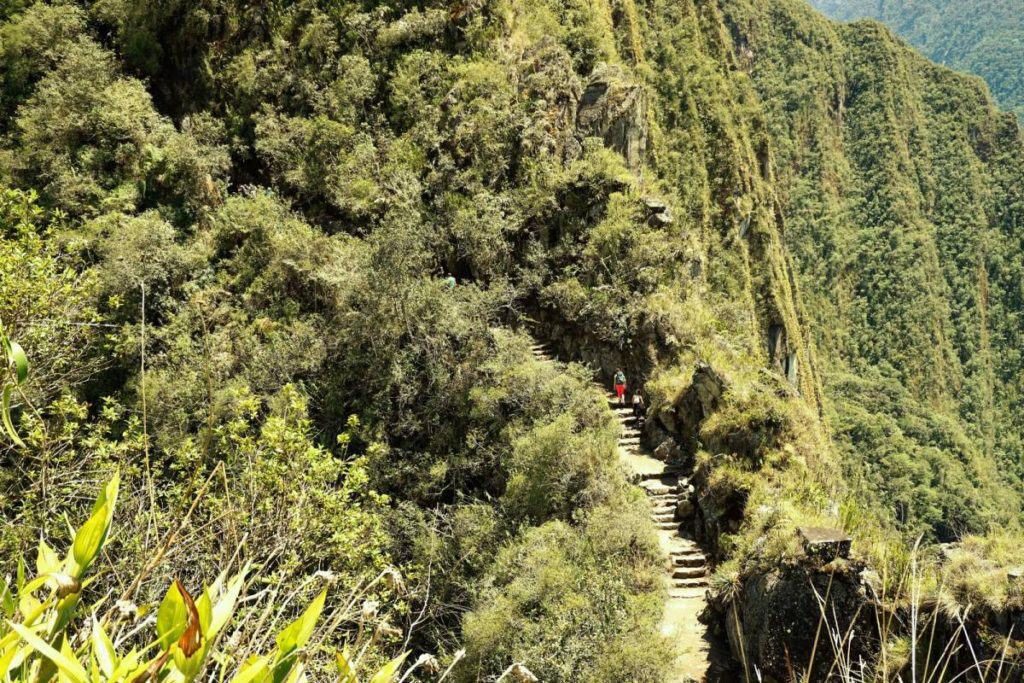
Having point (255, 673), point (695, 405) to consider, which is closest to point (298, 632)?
point (255, 673)

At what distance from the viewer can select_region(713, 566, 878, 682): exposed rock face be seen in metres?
7.76

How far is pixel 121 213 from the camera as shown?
18.5m

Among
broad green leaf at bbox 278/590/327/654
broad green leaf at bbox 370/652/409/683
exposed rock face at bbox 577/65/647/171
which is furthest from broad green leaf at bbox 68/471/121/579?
exposed rock face at bbox 577/65/647/171

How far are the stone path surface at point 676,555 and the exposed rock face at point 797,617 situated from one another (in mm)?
831

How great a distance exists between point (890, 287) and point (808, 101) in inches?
1634

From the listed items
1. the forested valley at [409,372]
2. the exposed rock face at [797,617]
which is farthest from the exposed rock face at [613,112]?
the exposed rock face at [797,617]

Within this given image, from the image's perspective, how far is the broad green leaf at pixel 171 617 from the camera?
44.7 inches

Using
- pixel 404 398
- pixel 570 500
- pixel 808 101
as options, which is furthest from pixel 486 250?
pixel 808 101

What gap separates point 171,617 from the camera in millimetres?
1149

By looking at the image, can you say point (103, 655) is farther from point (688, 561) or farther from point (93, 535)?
point (688, 561)

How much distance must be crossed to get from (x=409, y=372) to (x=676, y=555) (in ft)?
22.2

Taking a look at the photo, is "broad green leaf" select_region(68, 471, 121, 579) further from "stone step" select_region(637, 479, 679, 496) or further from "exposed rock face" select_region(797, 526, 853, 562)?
"stone step" select_region(637, 479, 679, 496)

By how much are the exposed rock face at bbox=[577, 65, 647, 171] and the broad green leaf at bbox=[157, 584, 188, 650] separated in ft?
64.4

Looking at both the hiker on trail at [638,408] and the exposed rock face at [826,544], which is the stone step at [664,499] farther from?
the exposed rock face at [826,544]
